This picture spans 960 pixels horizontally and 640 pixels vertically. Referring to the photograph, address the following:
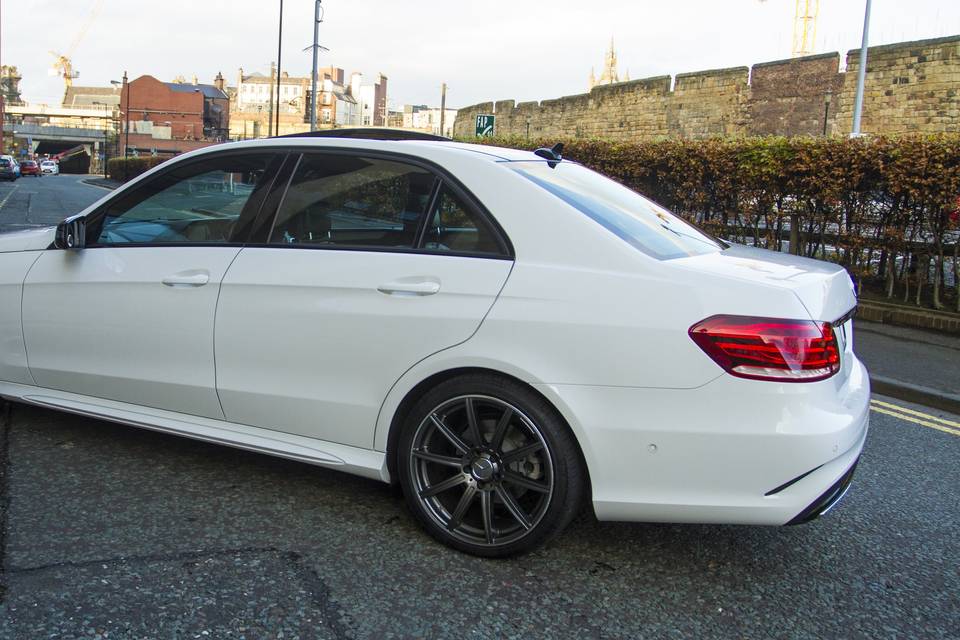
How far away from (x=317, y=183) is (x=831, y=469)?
230cm

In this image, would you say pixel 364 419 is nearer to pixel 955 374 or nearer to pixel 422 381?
pixel 422 381

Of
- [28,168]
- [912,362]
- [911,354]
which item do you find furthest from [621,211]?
[28,168]

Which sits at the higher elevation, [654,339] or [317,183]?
[317,183]

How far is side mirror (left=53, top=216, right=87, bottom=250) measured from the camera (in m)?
4.06

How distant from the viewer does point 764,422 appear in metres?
2.75

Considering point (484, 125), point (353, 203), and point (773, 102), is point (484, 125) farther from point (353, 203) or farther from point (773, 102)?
point (353, 203)

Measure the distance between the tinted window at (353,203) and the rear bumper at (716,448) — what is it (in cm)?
96

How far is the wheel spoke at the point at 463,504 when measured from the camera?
10.3ft

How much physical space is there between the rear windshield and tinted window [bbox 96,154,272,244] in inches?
49.2

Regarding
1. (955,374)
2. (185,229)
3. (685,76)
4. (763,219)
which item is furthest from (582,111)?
(185,229)

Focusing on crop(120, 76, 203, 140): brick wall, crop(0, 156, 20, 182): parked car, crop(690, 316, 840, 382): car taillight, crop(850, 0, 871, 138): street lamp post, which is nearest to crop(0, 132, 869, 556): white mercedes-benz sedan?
crop(690, 316, 840, 382): car taillight

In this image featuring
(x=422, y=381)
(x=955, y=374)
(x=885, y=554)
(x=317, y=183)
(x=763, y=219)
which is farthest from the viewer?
(x=763, y=219)

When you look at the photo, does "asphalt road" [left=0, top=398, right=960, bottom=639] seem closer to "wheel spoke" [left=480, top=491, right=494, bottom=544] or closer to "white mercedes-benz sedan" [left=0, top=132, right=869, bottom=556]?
"wheel spoke" [left=480, top=491, right=494, bottom=544]

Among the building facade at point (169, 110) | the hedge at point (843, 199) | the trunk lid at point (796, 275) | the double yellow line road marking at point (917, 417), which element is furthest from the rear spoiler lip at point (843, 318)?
the building facade at point (169, 110)
